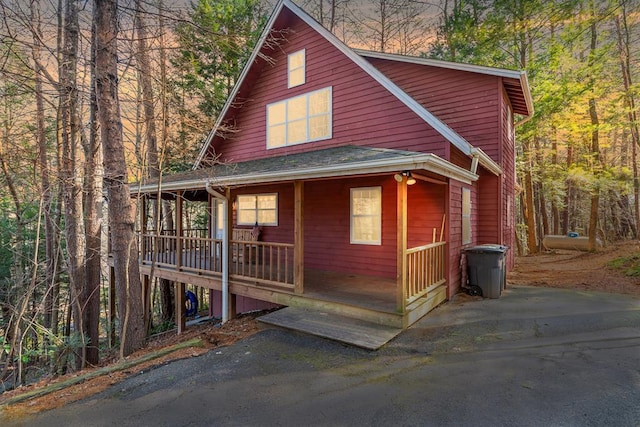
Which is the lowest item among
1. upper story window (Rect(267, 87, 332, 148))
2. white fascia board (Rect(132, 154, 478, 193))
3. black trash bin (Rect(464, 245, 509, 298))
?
black trash bin (Rect(464, 245, 509, 298))

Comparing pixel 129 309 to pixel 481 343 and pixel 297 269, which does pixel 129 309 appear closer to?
pixel 297 269

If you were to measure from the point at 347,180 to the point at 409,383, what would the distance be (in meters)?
5.43

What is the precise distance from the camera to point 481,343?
15.2ft

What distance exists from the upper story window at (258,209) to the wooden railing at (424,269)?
4.86 meters

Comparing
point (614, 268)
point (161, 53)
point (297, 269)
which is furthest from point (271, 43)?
point (614, 268)

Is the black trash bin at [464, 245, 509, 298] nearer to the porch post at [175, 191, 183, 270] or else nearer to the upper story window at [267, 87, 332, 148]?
the upper story window at [267, 87, 332, 148]

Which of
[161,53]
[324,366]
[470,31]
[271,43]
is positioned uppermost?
[470,31]

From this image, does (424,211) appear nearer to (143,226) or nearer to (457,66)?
(457,66)

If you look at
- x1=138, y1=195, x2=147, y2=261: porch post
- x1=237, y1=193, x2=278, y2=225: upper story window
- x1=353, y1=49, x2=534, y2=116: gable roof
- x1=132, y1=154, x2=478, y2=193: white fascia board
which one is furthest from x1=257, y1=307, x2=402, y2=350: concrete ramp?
x1=353, y1=49, x2=534, y2=116: gable roof

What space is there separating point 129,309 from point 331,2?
55.4 feet

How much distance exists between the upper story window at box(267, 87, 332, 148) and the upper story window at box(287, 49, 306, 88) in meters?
0.42

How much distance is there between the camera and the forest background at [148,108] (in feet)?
19.3

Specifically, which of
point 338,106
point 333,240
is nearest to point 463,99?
Answer: point 338,106

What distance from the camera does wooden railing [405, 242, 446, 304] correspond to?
5.36m
